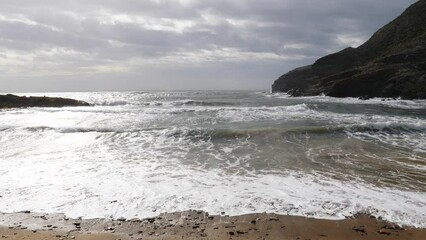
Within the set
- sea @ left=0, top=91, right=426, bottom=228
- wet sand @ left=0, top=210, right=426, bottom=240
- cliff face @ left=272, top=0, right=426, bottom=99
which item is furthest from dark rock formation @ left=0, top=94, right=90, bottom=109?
wet sand @ left=0, top=210, right=426, bottom=240

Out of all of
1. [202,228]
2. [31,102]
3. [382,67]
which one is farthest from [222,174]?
[382,67]

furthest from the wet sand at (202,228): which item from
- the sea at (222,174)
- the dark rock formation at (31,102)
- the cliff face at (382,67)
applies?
the cliff face at (382,67)

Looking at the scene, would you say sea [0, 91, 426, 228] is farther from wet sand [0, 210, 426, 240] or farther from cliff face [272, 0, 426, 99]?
cliff face [272, 0, 426, 99]

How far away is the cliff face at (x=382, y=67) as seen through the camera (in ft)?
138

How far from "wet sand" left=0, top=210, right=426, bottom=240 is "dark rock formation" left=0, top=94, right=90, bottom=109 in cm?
3595

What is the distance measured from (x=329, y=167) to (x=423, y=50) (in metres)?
45.4

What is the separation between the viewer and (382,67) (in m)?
46.1

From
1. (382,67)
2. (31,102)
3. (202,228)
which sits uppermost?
(382,67)

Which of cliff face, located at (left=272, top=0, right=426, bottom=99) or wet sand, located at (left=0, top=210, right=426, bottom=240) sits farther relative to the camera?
cliff face, located at (left=272, top=0, right=426, bottom=99)

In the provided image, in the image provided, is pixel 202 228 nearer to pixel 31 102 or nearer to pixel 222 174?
pixel 222 174

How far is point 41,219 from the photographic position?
6004mm

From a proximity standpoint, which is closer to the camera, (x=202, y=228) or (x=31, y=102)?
(x=202, y=228)

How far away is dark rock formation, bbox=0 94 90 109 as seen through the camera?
37188mm

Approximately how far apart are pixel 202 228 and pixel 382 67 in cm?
4742
